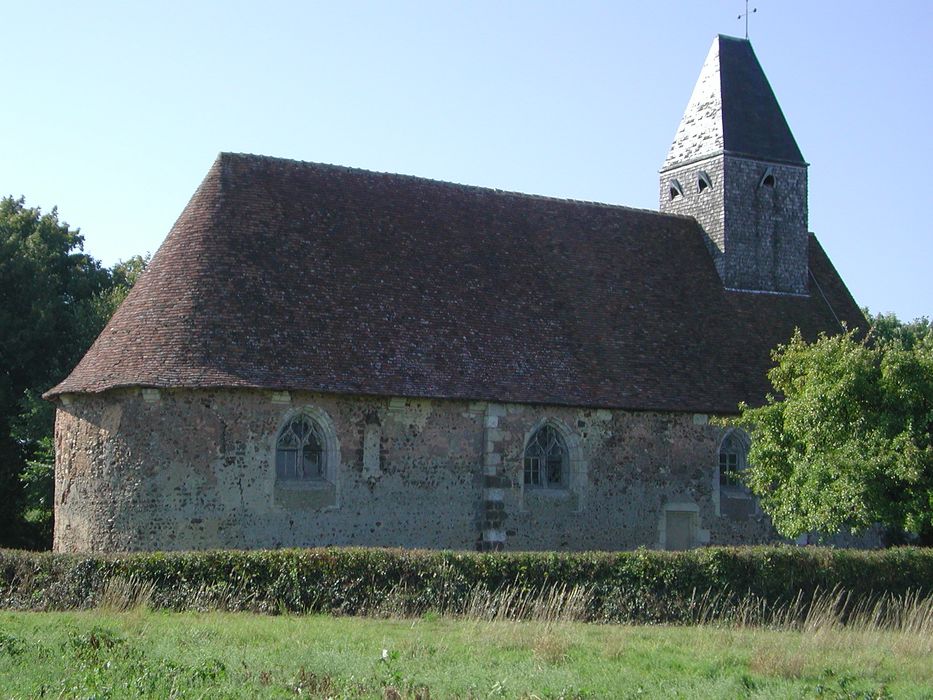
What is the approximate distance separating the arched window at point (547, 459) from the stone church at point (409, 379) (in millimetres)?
40

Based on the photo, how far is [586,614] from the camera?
1591 cm

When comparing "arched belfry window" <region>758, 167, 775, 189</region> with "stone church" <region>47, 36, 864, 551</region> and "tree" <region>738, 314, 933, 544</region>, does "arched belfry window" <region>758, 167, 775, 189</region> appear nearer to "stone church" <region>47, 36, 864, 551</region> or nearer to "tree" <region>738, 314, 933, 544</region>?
"stone church" <region>47, 36, 864, 551</region>

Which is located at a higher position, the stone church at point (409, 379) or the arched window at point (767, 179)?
the arched window at point (767, 179)

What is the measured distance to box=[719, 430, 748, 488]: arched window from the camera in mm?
24500

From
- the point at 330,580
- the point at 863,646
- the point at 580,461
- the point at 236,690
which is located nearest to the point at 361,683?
the point at 236,690

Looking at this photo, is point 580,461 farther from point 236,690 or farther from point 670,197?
point 236,690

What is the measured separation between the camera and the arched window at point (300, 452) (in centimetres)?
2078

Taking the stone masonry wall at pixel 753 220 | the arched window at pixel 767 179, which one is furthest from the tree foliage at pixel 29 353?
the arched window at pixel 767 179

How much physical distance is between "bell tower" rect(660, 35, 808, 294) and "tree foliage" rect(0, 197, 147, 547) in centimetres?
1489

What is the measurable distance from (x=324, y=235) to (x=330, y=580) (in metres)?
9.33

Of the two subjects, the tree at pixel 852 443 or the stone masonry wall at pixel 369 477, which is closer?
the tree at pixel 852 443

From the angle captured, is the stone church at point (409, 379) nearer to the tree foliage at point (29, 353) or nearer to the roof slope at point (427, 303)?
the roof slope at point (427, 303)

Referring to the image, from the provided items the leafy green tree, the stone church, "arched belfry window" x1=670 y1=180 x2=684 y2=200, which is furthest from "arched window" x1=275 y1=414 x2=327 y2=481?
the leafy green tree

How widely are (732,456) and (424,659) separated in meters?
14.2
